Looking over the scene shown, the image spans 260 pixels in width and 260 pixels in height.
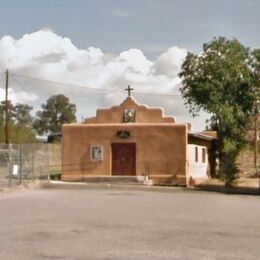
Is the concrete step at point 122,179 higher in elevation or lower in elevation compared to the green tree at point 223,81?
lower

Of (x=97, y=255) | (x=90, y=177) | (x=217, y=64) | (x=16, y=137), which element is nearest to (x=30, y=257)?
(x=97, y=255)

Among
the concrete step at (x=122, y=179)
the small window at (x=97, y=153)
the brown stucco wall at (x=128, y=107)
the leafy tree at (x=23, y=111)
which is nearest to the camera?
the concrete step at (x=122, y=179)

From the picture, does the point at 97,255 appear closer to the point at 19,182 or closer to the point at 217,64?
the point at 19,182

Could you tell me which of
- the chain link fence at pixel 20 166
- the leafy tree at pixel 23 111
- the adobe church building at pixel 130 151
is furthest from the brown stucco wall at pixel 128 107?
the leafy tree at pixel 23 111

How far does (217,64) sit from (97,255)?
35.4 meters

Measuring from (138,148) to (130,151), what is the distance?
21.2 inches

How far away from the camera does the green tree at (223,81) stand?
46375 mm

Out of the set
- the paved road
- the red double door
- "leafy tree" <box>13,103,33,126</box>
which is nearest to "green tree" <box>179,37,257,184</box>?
the red double door

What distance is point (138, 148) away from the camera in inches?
1638

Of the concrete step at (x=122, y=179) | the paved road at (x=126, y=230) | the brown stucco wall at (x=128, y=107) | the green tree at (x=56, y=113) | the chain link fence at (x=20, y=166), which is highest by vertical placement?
the green tree at (x=56, y=113)

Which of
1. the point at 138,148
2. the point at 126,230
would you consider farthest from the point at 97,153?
the point at 126,230

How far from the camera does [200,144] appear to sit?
4828 centimetres

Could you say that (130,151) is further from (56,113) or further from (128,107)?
(56,113)

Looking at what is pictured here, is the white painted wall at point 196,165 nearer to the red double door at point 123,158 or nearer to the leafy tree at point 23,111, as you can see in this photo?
the red double door at point 123,158
